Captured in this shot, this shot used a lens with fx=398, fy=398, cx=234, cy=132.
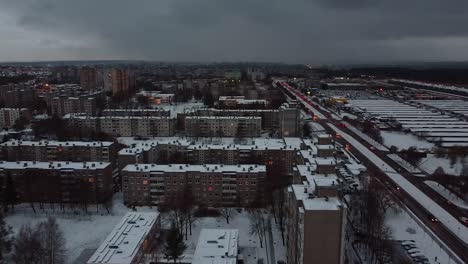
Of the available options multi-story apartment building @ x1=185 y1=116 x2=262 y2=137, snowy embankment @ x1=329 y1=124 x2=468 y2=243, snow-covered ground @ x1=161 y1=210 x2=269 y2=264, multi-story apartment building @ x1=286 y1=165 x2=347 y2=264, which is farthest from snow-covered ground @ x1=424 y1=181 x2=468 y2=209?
multi-story apartment building @ x1=185 y1=116 x2=262 y2=137

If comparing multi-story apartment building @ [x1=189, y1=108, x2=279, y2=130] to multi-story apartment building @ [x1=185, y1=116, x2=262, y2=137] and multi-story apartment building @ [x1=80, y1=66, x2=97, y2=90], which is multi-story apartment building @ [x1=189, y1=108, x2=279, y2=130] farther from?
multi-story apartment building @ [x1=80, y1=66, x2=97, y2=90]

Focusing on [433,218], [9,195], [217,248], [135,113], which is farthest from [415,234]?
[135,113]

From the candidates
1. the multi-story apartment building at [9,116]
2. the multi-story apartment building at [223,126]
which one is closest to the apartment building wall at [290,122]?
the multi-story apartment building at [223,126]

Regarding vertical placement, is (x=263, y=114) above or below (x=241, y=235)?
above

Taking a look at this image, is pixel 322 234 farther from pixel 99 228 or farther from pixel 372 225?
pixel 99 228

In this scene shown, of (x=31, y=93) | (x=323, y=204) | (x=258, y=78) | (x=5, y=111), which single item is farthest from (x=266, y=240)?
(x=258, y=78)

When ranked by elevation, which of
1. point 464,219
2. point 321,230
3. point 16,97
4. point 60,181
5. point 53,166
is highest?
point 16,97
